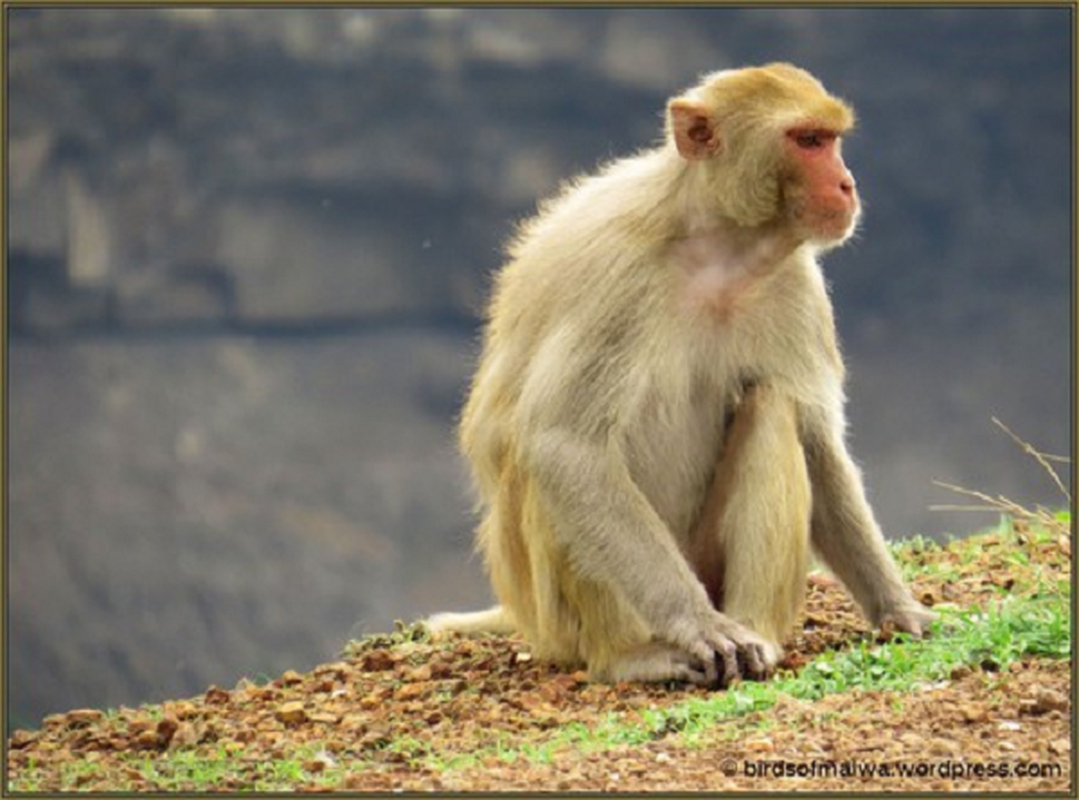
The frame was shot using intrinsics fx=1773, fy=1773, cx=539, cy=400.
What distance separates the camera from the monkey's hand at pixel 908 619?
27.3ft

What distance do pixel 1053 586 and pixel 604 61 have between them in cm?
1278

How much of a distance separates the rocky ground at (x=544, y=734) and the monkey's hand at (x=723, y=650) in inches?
7.0

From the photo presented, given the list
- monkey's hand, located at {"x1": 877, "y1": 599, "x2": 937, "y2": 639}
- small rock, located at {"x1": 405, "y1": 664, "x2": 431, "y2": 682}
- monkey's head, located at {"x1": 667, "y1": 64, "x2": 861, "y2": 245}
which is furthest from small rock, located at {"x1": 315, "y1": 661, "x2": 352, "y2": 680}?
monkey's head, located at {"x1": 667, "y1": 64, "x2": 861, "y2": 245}

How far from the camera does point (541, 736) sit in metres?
7.18

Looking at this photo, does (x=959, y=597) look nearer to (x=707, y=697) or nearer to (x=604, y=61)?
(x=707, y=697)

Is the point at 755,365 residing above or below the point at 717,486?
above

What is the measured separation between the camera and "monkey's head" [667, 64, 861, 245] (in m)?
7.81

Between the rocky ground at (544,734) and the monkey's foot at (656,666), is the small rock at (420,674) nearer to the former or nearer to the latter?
the rocky ground at (544,734)

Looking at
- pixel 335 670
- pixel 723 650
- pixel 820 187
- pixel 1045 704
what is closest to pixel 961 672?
pixel 1045 704

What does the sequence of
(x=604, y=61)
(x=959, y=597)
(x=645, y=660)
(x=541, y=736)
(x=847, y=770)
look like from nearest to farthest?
(x=847, y=770), (x=541, y=736), (x=645, y=660), (x=959, y=597), (x=604, y=61)

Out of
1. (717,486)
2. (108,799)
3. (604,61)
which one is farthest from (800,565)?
(604,61)

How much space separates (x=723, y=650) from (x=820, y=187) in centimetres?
208

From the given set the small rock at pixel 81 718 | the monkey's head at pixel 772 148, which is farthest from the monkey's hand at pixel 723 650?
the small rock at pixel 81 718

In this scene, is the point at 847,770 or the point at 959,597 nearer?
the point at 847,770
